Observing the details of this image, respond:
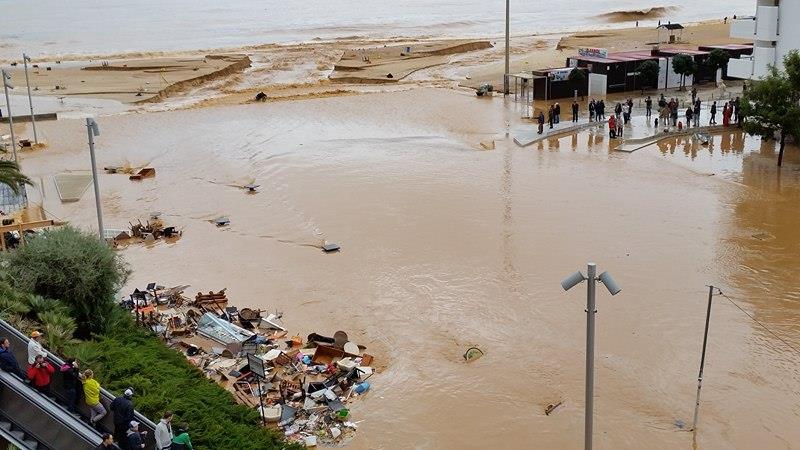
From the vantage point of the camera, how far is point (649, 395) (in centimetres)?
1531

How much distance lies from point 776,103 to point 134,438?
83.9ft

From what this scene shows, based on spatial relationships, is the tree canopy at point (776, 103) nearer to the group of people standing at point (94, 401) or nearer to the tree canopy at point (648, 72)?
the tree canopy at point (648, 72)

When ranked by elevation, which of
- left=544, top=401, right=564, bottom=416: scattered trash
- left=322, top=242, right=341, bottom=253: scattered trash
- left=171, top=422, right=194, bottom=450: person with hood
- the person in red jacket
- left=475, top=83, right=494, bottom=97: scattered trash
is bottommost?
left=544, top=401, right=564, bottom=416: scattered trash

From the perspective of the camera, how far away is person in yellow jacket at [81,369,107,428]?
471 inches

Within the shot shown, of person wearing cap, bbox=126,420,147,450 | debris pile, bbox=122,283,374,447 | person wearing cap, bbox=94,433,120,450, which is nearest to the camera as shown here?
person wearing cap, bbox=94,433,120,450

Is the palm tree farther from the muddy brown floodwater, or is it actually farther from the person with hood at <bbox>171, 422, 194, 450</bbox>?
the person with hood at <bbox>171, 422, 194, 450</bbox>

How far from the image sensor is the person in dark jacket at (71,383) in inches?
480

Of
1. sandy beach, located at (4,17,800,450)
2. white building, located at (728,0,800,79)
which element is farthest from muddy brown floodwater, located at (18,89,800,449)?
white building, located at (728,0,800,79)

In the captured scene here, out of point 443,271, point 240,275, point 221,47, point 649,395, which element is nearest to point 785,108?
point 443,271

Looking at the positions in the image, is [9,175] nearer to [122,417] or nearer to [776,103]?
[122,417]

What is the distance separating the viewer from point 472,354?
671 inches

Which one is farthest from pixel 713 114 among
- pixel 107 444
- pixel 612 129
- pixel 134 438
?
pixel 107 444

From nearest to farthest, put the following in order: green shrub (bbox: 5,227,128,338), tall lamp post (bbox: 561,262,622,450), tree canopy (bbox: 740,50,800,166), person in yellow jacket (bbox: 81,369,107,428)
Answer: tall lamp post (bbox: 561,262,622,450), person in yellow jacket (bbox: 81,369,107,428), green shrub (bbox: 5,227,128,338), tree canopy (bbox: 740,50,800,166)

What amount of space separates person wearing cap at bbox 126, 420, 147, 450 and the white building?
99.9 ft
